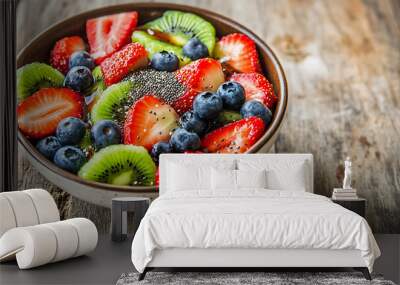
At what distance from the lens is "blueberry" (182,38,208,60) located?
6484 millimetres

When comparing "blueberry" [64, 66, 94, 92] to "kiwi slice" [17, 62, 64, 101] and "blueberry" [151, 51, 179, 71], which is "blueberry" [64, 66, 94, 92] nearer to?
"kiwi slice" [17, 62, 64, 101]

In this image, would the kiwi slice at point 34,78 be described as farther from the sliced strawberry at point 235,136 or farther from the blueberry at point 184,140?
the sliced strawberry at point 235,136

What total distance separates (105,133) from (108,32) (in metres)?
1.04

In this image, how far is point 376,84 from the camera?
6516 mm

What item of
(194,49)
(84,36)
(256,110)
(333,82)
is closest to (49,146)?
(84,36)

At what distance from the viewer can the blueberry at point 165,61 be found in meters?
6.45

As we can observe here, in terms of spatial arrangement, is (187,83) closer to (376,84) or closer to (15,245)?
(376,84)

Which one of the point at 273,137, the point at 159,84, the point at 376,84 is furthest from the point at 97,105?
the point at 376,84

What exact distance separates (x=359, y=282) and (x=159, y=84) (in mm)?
2979

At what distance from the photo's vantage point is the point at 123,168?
6.43m

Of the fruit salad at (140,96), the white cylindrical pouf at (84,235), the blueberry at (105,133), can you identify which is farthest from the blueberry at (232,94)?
the white cylindrical pouf at (84,235)

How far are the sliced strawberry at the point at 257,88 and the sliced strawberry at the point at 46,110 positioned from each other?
5.31 ft

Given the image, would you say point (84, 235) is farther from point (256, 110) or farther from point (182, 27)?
point (182, 27)

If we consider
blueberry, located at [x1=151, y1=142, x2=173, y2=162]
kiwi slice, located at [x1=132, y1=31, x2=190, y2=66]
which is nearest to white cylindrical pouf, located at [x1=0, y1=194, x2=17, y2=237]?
blueberry, located at [x1=151, y1=142, x2=173, y2=162]
